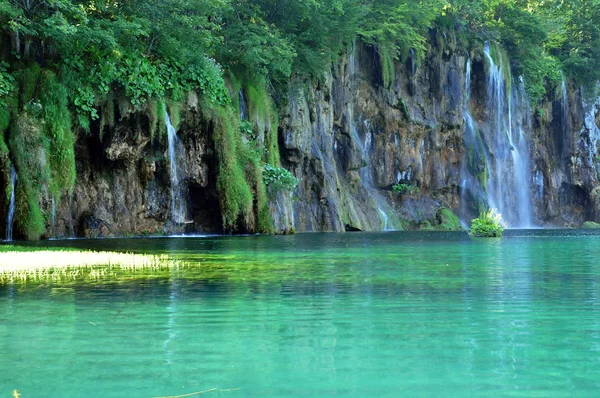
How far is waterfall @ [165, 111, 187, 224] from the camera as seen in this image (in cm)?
3466

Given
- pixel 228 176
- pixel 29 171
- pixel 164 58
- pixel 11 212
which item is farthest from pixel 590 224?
pixel 11 212

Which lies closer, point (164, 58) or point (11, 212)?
point (11, 212)

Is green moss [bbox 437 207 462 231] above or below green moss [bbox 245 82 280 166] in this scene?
below

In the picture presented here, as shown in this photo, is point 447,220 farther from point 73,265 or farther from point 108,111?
point 73,265

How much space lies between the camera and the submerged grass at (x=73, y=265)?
12414 millimetres

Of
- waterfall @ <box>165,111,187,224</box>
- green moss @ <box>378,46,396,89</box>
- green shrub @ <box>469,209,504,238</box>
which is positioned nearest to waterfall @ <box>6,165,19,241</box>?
waterfall @ <box>165,111,187,224</box>

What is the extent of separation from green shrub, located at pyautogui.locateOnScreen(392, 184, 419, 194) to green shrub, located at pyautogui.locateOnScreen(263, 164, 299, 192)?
18364 mm

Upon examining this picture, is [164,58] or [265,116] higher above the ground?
[164,58]

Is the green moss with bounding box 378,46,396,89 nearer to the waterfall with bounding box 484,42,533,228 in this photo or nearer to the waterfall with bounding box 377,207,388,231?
the waterfall with bounding box 377,207,388,231

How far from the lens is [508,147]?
62375 millimetres

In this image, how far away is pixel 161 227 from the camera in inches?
1421

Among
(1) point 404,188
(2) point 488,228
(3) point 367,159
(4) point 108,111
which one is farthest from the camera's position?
(1) point 404,188

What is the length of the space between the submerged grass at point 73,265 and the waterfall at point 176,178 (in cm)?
1692

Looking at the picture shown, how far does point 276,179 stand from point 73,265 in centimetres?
2426
